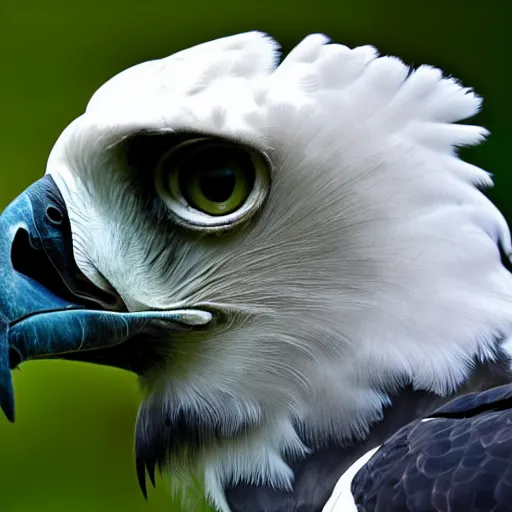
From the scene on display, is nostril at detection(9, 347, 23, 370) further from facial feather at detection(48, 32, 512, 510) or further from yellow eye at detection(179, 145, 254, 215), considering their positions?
yellow eye at detection(179, 145, 254, 215)

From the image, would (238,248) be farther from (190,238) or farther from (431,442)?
(431,442)

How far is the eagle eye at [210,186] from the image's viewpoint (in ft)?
3.96

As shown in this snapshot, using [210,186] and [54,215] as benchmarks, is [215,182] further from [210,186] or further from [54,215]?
[54,215]

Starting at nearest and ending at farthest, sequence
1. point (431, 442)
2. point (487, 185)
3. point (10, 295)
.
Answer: point (431, 442)
point (10, 295)
point (487, 185)

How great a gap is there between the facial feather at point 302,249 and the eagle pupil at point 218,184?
4cm

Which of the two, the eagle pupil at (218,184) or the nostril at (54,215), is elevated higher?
the eagle pupil at (218,184)

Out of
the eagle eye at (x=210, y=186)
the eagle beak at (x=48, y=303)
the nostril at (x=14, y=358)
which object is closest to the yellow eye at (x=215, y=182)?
the eagle eye at (x=210, y=186)

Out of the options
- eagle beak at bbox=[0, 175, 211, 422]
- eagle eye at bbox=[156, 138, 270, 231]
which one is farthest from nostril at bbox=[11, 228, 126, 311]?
eagle eye at bbox=[156, 138, 270, 231]

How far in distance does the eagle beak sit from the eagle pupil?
0.43ft

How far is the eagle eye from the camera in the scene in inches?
47.5

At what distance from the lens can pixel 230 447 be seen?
4.08 ft

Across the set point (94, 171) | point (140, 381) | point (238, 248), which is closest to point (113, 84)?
point (94, 171)

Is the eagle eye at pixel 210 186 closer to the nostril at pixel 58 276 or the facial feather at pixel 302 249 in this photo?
the facial feather at pixel 302 249

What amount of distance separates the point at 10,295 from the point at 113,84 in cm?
29
